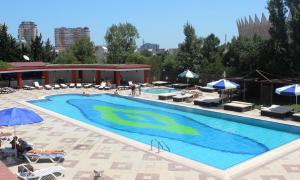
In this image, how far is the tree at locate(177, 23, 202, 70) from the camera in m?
38.3

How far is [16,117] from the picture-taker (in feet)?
39.8

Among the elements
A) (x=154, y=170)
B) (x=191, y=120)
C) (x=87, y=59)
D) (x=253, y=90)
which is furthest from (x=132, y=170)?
(x=87, y=59)

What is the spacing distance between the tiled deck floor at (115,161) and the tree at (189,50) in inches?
912

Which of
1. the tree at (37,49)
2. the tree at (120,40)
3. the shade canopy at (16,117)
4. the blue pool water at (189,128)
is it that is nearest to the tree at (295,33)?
the blue pool water at (189,128)

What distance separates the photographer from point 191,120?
21422mm

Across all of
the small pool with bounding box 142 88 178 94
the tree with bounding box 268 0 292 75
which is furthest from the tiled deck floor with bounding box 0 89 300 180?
the small pool with bounding box 142 88 178 94

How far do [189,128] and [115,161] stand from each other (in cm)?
831

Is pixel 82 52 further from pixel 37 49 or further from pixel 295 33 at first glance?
pixel 295 33

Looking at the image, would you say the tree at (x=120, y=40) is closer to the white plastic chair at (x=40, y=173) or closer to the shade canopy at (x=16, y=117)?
the shade canopy at (x=16, y=117)

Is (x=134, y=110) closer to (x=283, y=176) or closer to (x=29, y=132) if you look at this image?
(x=29, y=132)

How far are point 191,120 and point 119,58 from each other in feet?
119

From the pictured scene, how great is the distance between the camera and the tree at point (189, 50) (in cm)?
3828

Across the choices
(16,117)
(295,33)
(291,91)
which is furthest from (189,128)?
Answer: (295,33)

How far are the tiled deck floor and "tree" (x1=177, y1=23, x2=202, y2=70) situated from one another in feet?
76.0
